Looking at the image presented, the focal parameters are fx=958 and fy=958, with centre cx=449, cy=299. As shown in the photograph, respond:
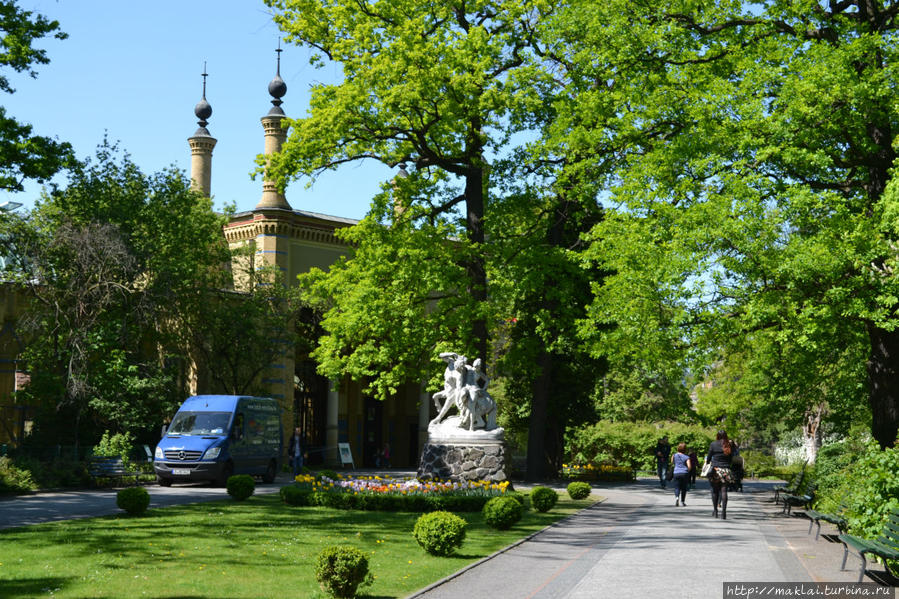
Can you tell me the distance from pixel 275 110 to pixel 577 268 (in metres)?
21.4

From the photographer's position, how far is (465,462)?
2481 cm

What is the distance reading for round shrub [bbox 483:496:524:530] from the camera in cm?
1700

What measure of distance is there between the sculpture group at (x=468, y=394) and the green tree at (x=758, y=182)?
12.4 ft

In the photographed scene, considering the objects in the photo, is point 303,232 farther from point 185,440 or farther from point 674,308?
point 674,308

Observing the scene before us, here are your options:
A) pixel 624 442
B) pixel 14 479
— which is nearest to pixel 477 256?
pixel 14 479

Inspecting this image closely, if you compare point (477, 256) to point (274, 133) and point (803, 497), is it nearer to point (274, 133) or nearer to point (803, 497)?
point (803, 497)

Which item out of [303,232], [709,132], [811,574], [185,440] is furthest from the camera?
[303,232]

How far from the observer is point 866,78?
19.3m

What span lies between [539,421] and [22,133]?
1859cm

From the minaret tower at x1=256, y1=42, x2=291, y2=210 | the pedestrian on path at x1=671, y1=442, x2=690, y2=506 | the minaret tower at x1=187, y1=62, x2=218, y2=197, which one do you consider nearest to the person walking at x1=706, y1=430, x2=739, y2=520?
the pedestrian on path at x1=671, y1=442, x2=690, y2=506

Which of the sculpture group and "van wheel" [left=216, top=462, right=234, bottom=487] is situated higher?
the sculpture group

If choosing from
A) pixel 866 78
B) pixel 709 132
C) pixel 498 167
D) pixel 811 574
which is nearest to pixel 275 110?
pixel 498 167

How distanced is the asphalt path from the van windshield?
5.17 feet

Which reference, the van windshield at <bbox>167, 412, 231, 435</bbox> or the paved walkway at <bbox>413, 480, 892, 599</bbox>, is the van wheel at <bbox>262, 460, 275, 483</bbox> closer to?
the van windshield at <bbox>167, 412, 231, 435</bbox>
